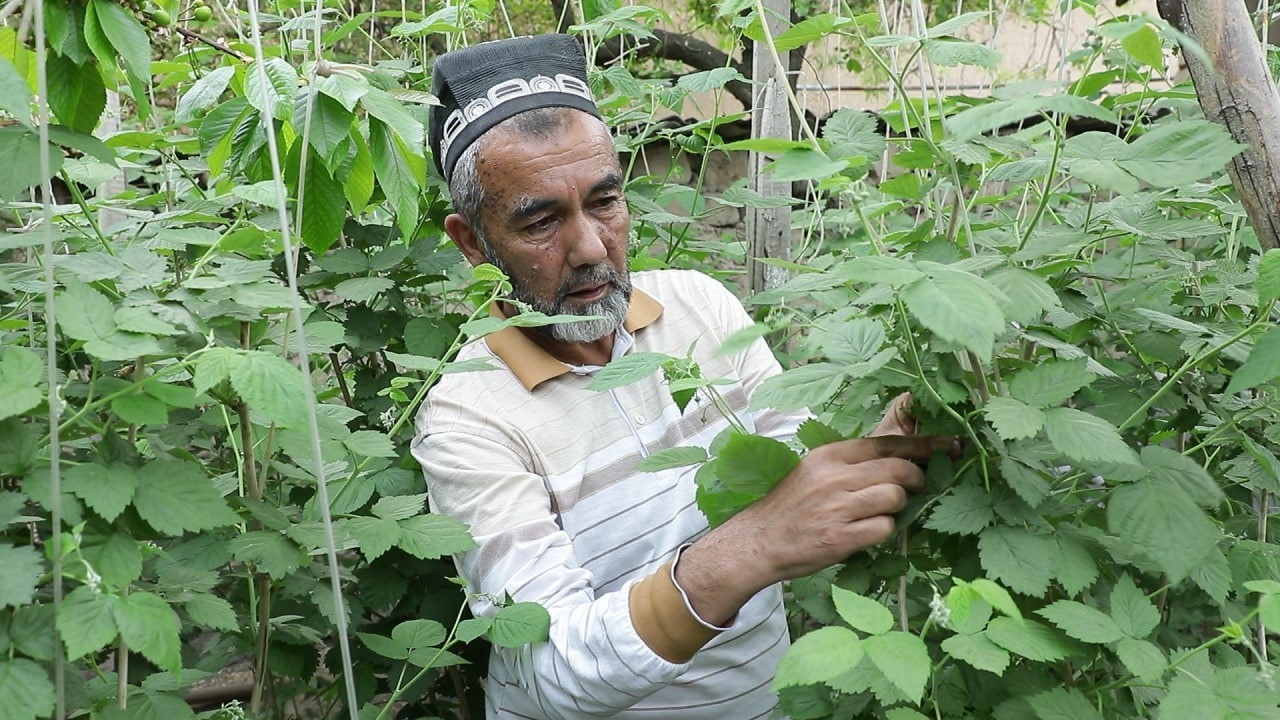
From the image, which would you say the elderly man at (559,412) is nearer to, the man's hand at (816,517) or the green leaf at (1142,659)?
the man's hand at (816,517)

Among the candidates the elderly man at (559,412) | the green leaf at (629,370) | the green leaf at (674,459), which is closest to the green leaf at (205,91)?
the elderly man at (559,412)

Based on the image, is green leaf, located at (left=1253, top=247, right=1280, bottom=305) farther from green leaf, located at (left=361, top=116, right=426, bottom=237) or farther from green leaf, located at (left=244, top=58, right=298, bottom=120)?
green leaf, located at (left=244, top=58, right=298, bottom=120)

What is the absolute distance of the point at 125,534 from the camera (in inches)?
45.5

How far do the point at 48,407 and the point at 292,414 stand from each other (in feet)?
0.94

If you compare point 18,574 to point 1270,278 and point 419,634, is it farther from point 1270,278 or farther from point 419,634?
point 1270,278

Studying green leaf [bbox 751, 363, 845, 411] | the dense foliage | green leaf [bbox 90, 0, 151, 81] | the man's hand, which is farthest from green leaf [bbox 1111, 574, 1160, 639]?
green leaf [bbox 90, 0, 151, 81]

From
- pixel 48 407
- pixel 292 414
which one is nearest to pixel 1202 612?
pixel 292 414

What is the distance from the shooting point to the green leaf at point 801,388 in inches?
45.0

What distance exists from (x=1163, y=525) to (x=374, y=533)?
1.01 m

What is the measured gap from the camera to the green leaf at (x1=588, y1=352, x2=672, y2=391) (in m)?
1.28

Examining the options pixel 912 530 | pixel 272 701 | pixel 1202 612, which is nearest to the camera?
pixel 912 530

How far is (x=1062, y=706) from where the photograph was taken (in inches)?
44.3

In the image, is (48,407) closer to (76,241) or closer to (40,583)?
(40,583)

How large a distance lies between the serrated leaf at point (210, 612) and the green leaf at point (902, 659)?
825 mm
